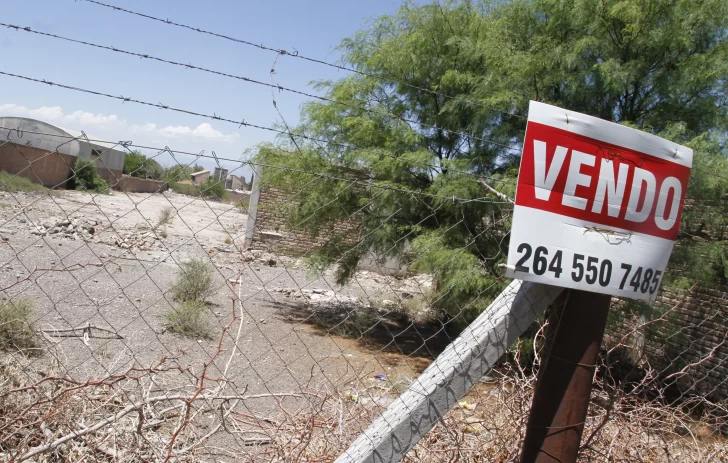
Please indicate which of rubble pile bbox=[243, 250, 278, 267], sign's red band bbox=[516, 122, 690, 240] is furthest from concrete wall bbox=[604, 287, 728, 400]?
rubble pile bbox=[243, 250, 278, 267]

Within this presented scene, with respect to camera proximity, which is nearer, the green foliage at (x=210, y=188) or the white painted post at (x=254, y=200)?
the green foliage at (x=210, y=188)

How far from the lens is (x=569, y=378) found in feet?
6.78

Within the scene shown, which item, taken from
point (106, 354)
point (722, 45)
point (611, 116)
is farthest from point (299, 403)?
point (722, 45)

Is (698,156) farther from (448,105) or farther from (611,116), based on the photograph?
(448,105)

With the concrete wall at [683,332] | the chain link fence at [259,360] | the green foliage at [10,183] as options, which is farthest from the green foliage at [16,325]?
the concrete wall at [683,332]

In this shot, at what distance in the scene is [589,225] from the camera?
201 cm

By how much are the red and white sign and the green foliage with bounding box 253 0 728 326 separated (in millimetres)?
4419

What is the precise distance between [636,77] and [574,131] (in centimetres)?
708

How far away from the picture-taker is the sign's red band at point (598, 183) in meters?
1.92

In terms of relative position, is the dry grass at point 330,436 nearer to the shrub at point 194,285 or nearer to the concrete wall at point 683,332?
the concrete wall at point 683,332

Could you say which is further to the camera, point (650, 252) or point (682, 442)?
point (682, 442)

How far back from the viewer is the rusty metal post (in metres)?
2.06

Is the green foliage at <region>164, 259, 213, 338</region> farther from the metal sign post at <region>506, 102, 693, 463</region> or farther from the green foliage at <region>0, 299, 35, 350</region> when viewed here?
the metal sign post at <region>506, 102, 693, 463</region>

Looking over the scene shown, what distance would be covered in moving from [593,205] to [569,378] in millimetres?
617
